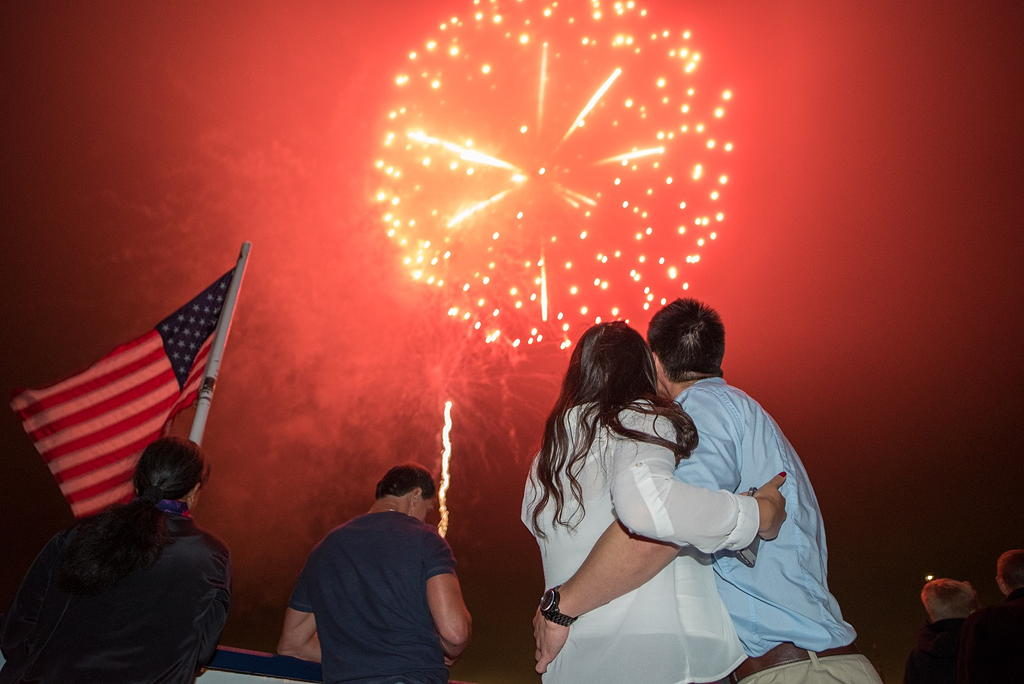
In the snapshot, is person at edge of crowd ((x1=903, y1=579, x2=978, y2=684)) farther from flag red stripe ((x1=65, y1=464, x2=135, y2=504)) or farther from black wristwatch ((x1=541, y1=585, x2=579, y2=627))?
flag red stripe ((x1=65, y1=464, x2=135, y2=504))

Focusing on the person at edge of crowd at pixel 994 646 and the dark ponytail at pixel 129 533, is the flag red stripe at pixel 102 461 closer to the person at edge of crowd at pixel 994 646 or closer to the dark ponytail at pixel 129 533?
the dark ponytail at pixel 129 533

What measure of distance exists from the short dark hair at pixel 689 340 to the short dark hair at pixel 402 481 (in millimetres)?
1889

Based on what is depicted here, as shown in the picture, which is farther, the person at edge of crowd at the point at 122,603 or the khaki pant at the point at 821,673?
the person at edge of crowd at the point at 122,603

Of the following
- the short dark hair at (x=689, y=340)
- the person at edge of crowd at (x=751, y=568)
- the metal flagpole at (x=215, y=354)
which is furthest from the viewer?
the metal flagpole at (x=215, y=354)

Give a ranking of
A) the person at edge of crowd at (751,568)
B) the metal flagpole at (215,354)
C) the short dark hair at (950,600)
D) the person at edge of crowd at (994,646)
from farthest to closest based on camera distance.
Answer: the metal flagpole at (215,354) → the short dark hair at (950,600) → the person at edge of crowd at (994,646) → the person at edge of crowd at (751,568)

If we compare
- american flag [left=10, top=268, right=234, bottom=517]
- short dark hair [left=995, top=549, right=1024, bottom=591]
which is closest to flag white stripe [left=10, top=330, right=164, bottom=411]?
american flag [left=10, top=268, right=234, bottom=517]

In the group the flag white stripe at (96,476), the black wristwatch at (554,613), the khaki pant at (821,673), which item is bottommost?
the flag white stripe at (96,476)

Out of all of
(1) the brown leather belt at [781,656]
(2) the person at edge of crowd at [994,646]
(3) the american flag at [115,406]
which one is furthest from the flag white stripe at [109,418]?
(2) the person at edge of crowd at [994,646]

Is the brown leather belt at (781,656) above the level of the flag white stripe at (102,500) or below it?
above

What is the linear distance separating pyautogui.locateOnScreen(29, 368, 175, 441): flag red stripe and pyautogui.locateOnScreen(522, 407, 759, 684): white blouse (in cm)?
496

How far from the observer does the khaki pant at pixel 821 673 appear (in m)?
2.18

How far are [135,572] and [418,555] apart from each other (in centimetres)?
125

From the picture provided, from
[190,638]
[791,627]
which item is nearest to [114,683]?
[190,638]

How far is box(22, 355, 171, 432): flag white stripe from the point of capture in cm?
568
